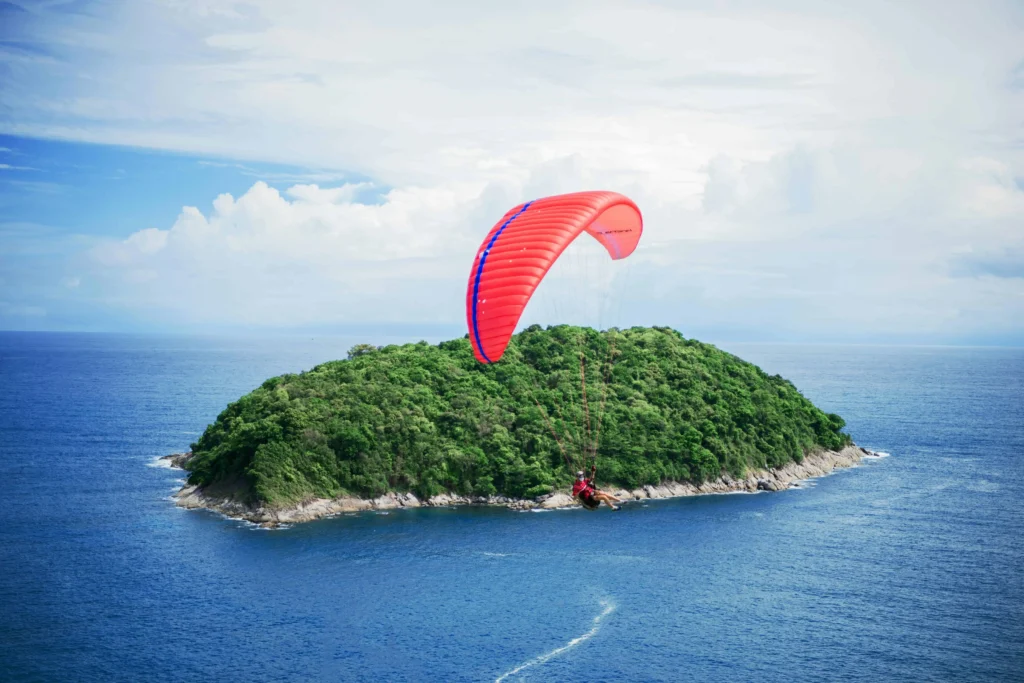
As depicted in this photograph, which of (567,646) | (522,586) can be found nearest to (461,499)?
(522,586)

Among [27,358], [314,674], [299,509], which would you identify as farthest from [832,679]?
[27,358]

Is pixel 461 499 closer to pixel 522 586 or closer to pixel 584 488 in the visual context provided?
pixel 522 586

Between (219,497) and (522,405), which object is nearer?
(219,497)

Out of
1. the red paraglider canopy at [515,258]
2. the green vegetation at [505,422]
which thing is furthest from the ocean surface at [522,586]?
the red paraglider canopy at [515,258]

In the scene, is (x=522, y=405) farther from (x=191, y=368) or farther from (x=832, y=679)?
(x=191, y=368)

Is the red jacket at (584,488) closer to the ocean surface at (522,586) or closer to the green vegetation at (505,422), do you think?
the ocean surface at (522,586)
